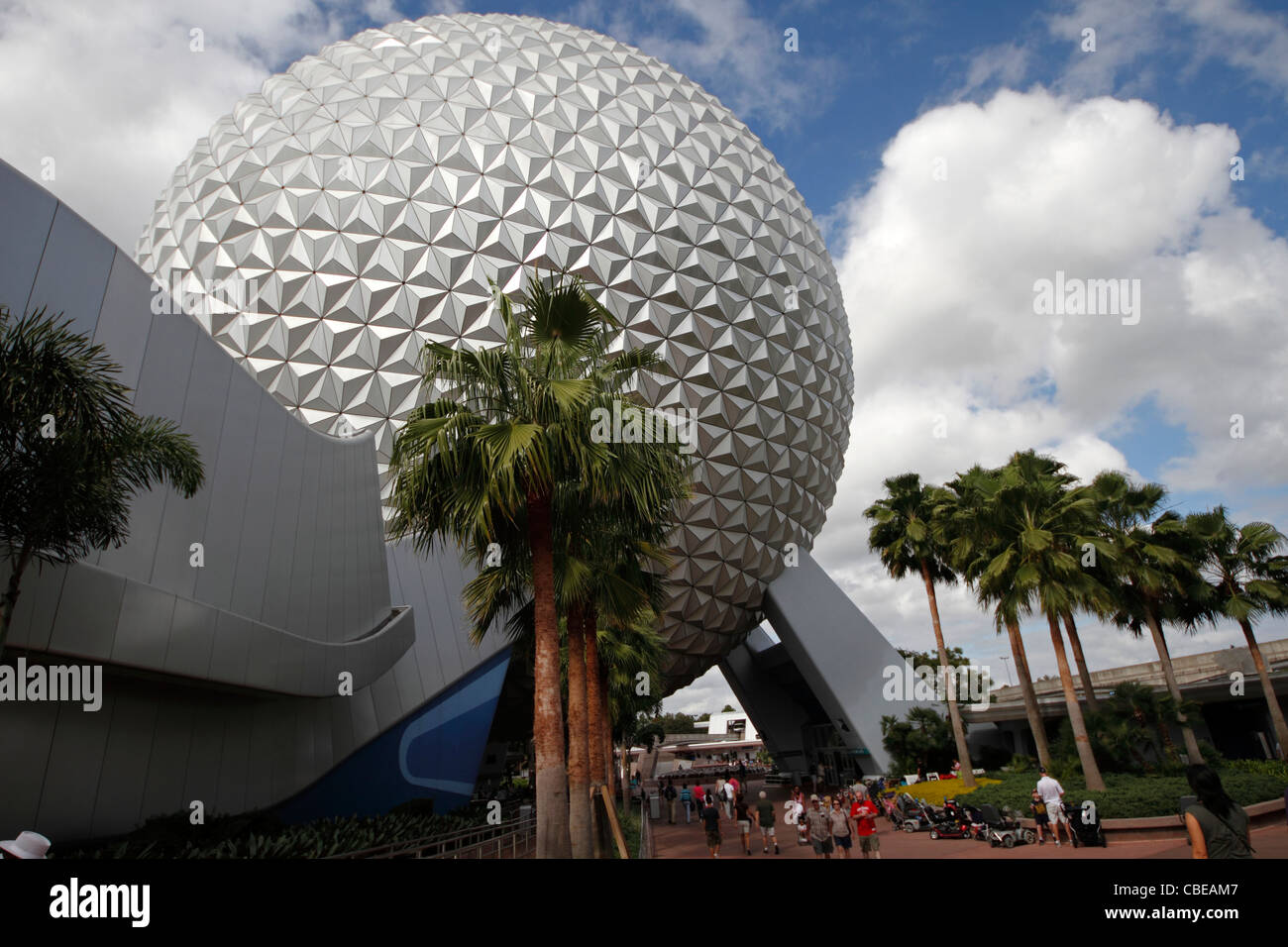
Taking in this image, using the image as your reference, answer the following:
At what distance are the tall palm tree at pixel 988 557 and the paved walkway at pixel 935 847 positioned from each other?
4785mm

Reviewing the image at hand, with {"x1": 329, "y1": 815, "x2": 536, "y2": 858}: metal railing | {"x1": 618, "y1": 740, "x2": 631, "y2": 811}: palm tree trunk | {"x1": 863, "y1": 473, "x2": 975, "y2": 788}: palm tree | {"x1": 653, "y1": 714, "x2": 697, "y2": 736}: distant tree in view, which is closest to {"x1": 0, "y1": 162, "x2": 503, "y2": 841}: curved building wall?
{"x1": 329, "y1": 815, "x2": 536, "y2": 858}: metal railing

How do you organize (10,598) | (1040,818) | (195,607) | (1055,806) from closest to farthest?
(10,598) < (195,607) < (1055,806) < (1040,818)

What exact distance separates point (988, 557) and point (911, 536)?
5960mm

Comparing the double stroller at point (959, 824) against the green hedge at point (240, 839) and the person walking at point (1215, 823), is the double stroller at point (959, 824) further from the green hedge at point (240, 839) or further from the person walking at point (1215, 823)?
the person walking at point (1215, 823)

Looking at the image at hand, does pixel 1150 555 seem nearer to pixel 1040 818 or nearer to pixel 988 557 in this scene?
pixel 988 557

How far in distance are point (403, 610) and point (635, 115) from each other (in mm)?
16062

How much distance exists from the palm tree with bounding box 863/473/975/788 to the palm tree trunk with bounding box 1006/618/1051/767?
12.4ft

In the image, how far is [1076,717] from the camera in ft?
50.3

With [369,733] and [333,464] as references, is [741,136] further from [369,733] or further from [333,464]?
[369,733]

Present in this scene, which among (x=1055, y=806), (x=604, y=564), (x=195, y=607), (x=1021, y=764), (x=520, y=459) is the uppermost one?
(x=520, y=459)

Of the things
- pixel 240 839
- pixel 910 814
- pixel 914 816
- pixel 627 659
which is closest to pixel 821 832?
pixel 914 816

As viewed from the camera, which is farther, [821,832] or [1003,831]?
[1003,831]

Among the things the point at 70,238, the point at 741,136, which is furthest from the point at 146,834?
the point at 741,136

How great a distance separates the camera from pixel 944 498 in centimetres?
2194
